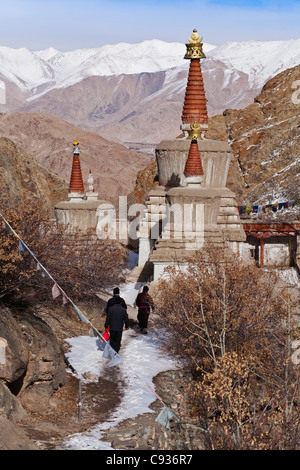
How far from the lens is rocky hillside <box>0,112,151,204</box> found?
513 ft

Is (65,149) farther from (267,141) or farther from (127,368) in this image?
(127,368)

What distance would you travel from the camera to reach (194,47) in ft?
88.8

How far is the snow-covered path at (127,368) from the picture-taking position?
1050cm

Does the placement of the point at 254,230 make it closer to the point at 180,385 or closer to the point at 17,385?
the point at 180,385

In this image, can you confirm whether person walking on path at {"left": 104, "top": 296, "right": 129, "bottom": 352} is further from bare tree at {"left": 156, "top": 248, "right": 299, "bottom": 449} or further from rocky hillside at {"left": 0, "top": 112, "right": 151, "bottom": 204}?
rocky hillside at {"left": 0, "top": 112, "right": 151, "bottom": 204}

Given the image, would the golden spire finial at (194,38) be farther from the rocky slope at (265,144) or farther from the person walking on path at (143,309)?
the rocky slope at (265,144)

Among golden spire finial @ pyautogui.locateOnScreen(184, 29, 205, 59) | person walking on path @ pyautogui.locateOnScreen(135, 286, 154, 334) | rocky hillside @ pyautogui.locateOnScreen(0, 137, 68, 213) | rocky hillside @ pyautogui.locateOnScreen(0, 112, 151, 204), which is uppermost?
rocky hillside @ pyautogui.locateOnScreen(0, 112, 151, 204)

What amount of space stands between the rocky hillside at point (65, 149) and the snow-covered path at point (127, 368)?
5108 inches

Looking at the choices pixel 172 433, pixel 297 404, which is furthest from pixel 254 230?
pixel 172 433

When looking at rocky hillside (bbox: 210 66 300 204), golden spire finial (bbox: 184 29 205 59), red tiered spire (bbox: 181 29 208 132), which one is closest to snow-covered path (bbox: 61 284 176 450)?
A: red tiered spire (bbox: 181 29 208 132)

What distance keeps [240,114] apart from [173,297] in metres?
52.1

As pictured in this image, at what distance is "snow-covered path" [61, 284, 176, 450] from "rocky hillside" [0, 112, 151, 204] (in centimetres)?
12975

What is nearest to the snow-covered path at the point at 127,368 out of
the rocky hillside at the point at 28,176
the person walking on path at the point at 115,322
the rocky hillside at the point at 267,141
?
the person walking on path at the point at 115,322

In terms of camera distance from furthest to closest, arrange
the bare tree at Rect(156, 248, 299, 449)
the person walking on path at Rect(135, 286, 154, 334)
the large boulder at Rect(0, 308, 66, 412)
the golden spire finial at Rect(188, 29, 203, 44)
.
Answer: the golden spire finial at Rect(188, 29, 203, 44), the person walking on path at Rect(135, 286, 154, 334), the bare tree at Rect(156, 248, 299, 449), the large boulder at Rect(0, 308, 66, 412)
